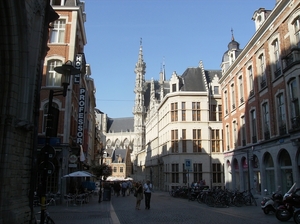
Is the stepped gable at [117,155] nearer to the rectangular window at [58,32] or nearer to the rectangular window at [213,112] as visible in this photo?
the rectangular window at [213,112]

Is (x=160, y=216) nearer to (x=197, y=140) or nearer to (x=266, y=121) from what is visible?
(x=266, y=121)

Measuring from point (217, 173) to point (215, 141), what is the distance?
4300 mm

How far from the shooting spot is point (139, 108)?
103562 millimetres

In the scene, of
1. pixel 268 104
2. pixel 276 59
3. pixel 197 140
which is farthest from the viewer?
pixel 197 140

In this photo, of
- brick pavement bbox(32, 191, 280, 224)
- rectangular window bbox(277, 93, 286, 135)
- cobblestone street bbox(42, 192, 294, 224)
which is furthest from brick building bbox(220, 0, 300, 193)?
brick pavement bbox(32, 191, 280, 224)

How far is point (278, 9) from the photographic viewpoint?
19.7 meters

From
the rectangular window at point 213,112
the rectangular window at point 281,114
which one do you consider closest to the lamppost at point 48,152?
the rectangular window at point 281,114

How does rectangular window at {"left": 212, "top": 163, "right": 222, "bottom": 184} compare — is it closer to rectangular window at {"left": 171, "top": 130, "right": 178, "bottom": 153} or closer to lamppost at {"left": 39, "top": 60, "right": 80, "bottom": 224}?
rectangular window at {"left": 171, "top": 130, "right": 178, "bottom": 153}

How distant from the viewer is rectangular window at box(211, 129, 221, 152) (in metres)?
41.2

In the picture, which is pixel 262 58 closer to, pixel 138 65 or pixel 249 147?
pixel 249 147

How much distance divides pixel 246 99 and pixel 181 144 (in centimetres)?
1663

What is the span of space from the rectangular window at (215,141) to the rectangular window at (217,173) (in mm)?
2030

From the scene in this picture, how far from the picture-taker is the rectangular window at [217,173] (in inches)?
1575

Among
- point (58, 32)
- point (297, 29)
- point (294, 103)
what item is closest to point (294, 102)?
point (294, 103)
